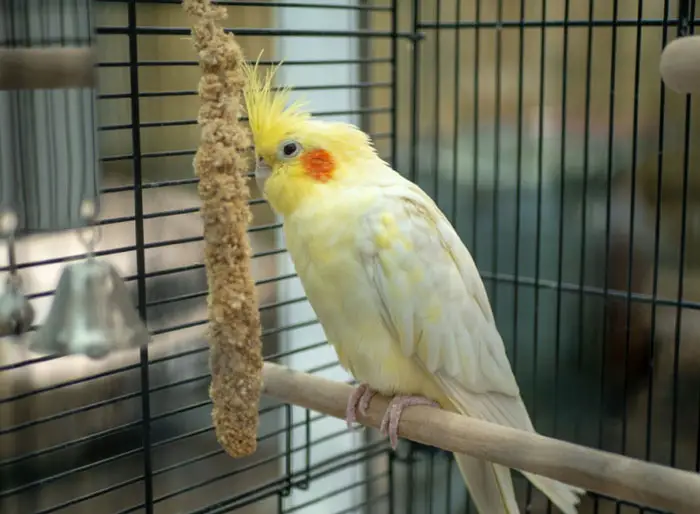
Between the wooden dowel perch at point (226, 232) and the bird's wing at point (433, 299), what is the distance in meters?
0.22

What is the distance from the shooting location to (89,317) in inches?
29.5

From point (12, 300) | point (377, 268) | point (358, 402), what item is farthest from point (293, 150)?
point (12, 300)

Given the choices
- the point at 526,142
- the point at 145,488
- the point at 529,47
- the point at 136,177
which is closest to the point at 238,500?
the point at 145,488

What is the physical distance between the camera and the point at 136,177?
115cm

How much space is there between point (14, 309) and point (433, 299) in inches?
22.2

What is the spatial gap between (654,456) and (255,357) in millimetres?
1052

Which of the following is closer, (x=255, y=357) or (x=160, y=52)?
(x=255, y=357)

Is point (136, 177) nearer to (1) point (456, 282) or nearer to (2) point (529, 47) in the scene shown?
(1) point (456, 282)

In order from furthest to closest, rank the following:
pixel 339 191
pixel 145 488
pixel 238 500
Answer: pixel 238 500
pixel 145 488
pixel 339 191

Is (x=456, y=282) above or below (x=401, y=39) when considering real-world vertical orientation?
below

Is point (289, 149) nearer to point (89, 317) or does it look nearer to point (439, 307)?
point (439, 307)

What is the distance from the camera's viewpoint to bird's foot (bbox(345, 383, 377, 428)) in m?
1.18

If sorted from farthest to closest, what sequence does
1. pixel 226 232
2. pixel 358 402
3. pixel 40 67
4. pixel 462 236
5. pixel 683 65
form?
pixel 462 236 < pixel 358 402 < pixel 226 232 < pixel 683 65 < pixel 40 67

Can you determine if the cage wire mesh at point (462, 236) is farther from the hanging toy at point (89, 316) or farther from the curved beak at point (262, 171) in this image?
the hanging toy at point (89, 316)
